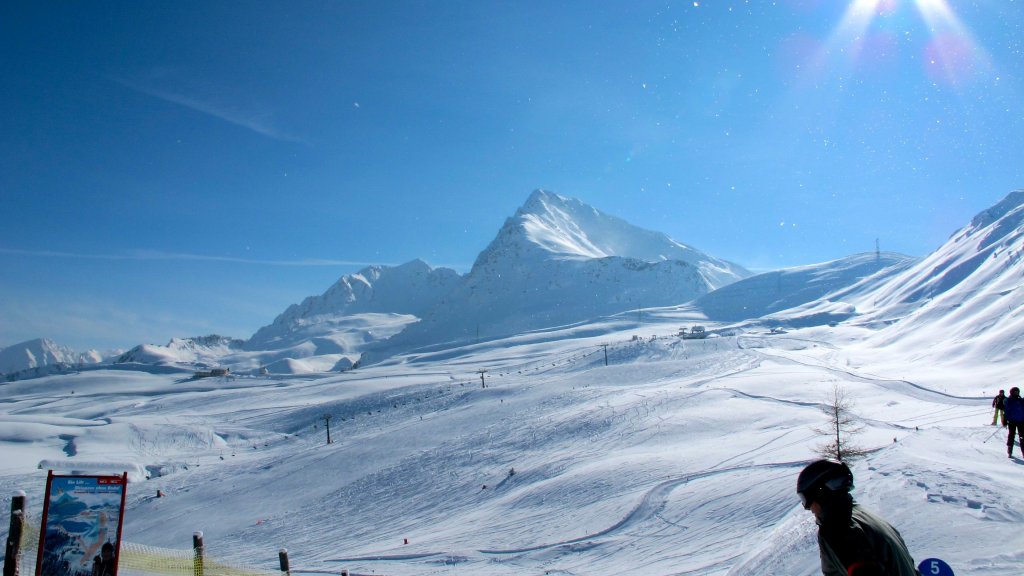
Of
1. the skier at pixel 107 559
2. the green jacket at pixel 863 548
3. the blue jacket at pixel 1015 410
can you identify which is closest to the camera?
the green jacket at pixel 863 548

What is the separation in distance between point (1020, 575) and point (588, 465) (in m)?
16.7

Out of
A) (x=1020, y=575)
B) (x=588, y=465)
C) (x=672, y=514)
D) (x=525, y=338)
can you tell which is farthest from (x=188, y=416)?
(x=525, y=338)

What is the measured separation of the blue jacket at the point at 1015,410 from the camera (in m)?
11.7

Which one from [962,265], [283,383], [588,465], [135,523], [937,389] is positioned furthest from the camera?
[962,265]

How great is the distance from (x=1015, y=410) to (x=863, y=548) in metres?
11.6

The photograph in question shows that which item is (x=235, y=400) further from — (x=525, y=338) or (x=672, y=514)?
(x=525, y=338)

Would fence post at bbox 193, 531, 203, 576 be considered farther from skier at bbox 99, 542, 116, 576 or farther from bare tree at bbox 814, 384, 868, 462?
bare tree at bbox 814, 384, 868, 462

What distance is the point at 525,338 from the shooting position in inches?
5965

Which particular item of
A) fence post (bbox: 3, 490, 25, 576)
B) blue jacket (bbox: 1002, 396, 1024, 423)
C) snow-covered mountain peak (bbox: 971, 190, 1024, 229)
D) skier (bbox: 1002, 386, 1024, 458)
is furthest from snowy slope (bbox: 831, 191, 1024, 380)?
fence post (bbox: 3, 490, 25, 576)

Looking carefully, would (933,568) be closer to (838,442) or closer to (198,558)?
(198,558)

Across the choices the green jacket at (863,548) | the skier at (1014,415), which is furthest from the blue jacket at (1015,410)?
the green jacket at (863,548)

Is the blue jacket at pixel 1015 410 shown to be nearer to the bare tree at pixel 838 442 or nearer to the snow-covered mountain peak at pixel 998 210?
the bare tree at pixel 838 442

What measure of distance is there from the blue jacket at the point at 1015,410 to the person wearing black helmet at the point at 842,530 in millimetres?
11280

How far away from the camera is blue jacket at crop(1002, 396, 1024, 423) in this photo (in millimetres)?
11724
